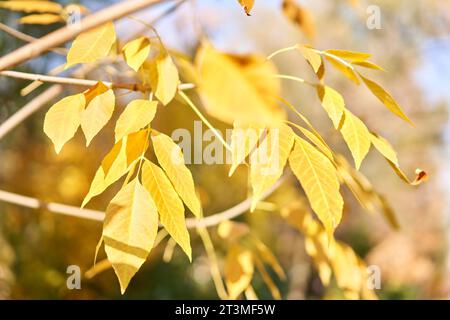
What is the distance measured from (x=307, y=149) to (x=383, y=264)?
11.4 ft

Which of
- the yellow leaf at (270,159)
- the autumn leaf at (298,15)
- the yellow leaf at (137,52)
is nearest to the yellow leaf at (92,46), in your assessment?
the yellow leaf at (137,52)

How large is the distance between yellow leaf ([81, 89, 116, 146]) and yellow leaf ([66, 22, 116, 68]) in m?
0.03

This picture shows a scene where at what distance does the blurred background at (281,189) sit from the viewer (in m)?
1.81

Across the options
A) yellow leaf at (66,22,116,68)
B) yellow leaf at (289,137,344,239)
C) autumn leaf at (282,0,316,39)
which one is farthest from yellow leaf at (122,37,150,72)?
autumn leaf at (282,0,316,39)

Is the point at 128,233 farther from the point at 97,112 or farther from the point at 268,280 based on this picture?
the point at 268,280

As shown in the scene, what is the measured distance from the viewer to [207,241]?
613 mm

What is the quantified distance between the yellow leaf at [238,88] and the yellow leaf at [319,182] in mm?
142

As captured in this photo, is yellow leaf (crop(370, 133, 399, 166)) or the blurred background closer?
yellow leaf (crop(370, 133, 399, 166))

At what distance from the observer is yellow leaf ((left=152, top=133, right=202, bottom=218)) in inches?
12.7

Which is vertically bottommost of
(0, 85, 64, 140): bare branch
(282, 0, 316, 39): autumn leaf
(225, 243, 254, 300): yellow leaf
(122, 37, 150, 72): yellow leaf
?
(225, 243, 254, 300): yellow leaf

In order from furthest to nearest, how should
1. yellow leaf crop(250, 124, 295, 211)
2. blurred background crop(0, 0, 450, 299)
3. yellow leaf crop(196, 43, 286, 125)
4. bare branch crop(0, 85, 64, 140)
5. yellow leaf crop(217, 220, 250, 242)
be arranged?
blurred background crop(0, 0, 450, 299) → yellow leaf crop(217, 220, 250, 242) → bare branch crop(0, 85, 64, 140) → yellow leaf crop(250, 124, 295, 211) → yellow leaf crop(196, 43, 286, 125)

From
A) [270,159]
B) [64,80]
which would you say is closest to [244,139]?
[270,159]

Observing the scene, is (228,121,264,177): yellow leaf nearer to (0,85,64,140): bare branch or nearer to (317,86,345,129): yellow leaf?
(317,86,345,129): yellow leaf
